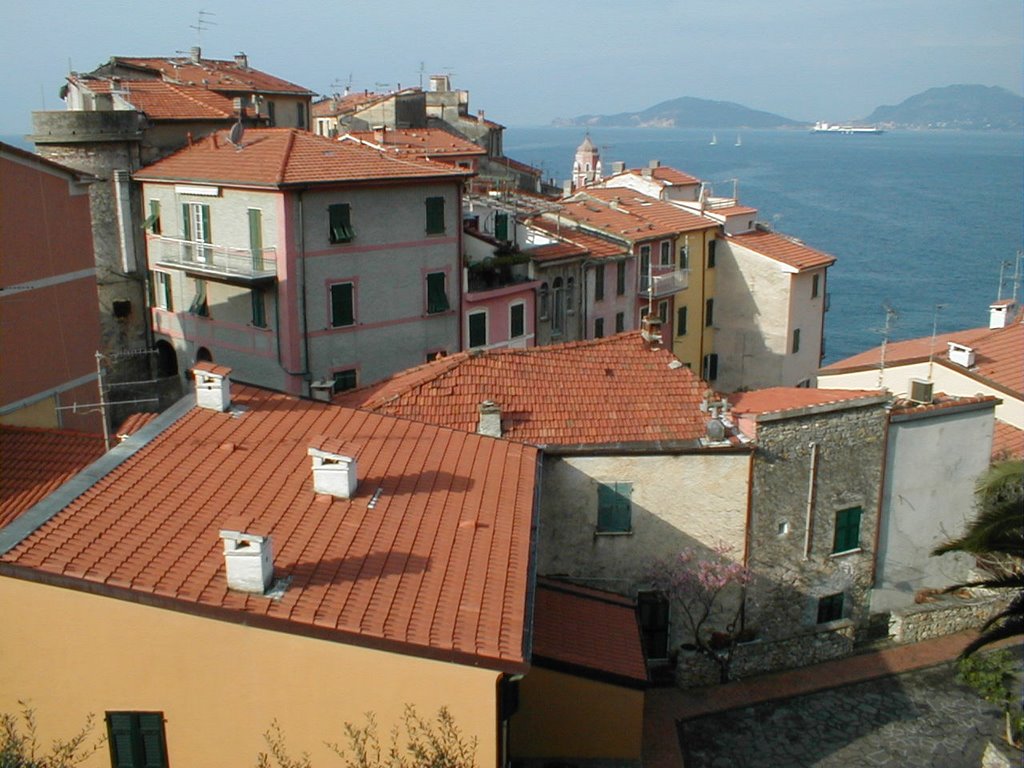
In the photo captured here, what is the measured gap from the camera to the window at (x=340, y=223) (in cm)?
3025

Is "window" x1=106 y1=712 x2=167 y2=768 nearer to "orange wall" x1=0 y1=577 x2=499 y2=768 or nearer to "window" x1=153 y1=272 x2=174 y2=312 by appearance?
"orange wall" x1=0 y1=577 x2=499 y2=768

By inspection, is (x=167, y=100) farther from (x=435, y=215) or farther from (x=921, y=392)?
(x=921, y=392)

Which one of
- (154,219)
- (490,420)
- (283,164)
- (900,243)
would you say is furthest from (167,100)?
(900,243)

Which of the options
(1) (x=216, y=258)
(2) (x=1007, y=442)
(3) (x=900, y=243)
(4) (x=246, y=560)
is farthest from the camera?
(3) (x=900, y=243)

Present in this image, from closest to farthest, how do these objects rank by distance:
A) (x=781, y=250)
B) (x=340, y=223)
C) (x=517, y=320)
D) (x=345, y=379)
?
(x=340, y=223) < (x=345, y=379) < (x=517, y=320) < (x=781, y=250)

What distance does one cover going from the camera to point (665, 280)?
134 ft

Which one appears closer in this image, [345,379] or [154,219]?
[345,379]

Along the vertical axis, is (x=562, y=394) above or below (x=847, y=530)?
above

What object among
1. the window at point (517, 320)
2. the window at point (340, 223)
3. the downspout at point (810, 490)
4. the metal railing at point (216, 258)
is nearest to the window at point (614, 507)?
the downspout at point (810, 490)

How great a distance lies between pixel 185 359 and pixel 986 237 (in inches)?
4252

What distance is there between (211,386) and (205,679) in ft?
22.4

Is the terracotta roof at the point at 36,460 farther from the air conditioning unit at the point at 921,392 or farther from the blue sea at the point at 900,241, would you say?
the blue sea at the point at 900,241

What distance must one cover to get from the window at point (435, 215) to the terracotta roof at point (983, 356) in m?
13.5

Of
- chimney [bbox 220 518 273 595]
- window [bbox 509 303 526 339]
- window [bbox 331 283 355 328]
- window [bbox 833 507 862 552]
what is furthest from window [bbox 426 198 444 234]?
chimney [bbox 220 518 273 595]
